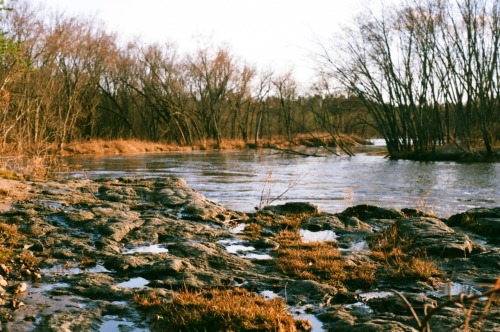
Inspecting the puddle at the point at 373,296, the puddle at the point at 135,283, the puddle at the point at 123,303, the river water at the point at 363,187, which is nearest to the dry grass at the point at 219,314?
the puddle at the point at 123,303

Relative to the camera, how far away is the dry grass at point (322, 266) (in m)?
6.32

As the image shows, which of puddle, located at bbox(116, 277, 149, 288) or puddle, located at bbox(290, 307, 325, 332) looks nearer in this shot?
puddle, located at bbox(290, 307, 325, 332)

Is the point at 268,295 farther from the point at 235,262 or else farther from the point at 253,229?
the point at 253,229

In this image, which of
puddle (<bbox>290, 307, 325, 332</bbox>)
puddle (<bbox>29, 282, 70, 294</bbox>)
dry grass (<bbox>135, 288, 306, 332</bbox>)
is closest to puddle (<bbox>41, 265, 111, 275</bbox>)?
puddle (<bbox>29, 282, 70, 294</bbox>)

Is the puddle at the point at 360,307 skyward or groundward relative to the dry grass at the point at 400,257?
groundward

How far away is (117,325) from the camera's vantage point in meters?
4.72

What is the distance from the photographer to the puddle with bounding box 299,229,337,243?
29.5 ft

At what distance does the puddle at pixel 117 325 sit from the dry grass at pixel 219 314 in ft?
0.66

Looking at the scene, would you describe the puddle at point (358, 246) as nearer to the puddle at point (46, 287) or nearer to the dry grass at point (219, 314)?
the dry grass at point (219, 314)

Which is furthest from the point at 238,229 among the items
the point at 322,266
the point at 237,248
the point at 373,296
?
the point at 373,296

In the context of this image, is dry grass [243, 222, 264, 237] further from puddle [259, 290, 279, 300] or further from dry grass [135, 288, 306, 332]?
dry grass [135, 288, 306, 332]

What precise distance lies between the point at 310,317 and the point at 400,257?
111 inches

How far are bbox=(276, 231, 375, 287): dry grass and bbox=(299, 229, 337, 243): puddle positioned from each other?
829mm

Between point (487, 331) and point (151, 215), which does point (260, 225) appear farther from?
point (487, 331)
